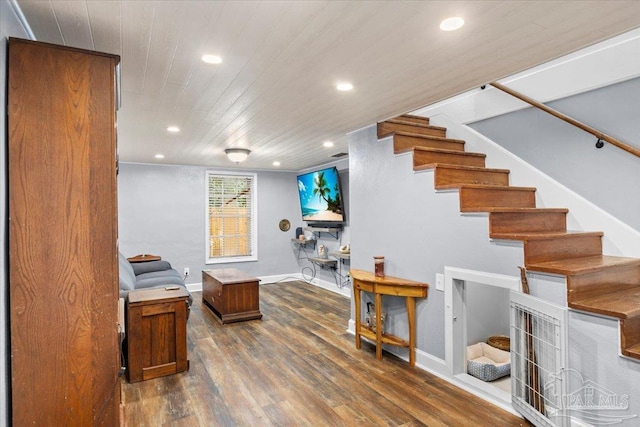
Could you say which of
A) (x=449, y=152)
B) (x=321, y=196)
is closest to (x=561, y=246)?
(x=449, y=152)

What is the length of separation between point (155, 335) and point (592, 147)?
3.89 m

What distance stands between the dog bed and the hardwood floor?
0.30m

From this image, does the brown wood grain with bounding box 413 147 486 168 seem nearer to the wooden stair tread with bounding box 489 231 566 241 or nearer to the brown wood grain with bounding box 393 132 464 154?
the brown wood grain with bounding box 393 132 464 154

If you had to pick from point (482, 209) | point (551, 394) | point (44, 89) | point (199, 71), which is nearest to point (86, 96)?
point (44, 89)

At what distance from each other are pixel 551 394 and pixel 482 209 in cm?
127

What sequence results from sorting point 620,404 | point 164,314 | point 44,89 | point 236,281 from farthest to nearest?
1. point 236,281
2. point 164,314
3. point 620,404
4. point 44,89

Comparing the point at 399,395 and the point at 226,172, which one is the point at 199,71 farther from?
the point at 226,172

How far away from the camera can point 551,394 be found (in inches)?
84.3

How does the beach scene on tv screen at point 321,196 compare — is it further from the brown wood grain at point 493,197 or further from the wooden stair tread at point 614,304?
the wooden stair tread at point 614,304

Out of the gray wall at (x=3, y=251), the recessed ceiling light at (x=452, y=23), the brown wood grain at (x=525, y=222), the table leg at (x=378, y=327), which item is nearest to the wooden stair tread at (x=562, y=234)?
the brown wood grain at (x=525, y=222)

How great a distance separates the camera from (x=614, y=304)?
197 centimetres

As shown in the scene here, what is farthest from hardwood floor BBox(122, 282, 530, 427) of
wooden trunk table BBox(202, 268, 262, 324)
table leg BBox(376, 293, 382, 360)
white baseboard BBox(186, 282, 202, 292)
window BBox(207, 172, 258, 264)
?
window BBox(207, 172, 258, 264)

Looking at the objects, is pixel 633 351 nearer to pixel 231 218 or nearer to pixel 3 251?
pixel 3 251

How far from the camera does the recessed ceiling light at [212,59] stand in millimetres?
2149
